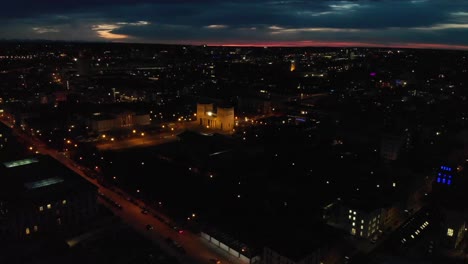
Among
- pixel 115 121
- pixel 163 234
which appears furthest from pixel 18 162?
pixel 115 121

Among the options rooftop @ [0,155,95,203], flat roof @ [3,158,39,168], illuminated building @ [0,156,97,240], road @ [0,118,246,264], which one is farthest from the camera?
flat roof @ [3,158,39,168]

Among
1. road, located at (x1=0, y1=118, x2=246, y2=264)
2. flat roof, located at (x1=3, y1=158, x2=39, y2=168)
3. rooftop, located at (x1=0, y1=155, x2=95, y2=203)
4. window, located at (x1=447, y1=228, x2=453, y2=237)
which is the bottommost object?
road, located at (x1=0, y1=118, x2=246, y2=264)

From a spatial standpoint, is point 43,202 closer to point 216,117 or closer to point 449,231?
point 449,231

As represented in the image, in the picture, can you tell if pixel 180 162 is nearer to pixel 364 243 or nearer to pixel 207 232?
pixel 207 232

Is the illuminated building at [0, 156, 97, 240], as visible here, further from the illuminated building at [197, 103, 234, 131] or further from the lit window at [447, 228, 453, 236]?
the illuminated building at [197, 103, 234, 131]

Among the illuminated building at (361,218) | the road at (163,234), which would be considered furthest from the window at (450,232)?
the road at (163,234)

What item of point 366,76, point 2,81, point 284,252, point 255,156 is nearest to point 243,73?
point 366,76

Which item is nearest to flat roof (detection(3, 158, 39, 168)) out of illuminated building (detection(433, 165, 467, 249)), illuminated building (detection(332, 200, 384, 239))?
illuminated building (detection(332, 200, 384, 239))
